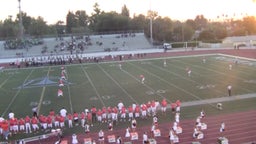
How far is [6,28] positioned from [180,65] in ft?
190

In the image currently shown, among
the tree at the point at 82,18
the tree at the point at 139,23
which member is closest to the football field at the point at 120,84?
the tree at the point at 139,23

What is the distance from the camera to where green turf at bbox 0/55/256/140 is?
81.5ft

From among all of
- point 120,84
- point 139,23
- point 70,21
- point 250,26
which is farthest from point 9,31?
point 120,84

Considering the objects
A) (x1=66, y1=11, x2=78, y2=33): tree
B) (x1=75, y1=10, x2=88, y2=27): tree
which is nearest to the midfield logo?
(x1=66, y1=11, x2=78, y2=33): tree

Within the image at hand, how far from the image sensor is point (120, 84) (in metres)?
31.2

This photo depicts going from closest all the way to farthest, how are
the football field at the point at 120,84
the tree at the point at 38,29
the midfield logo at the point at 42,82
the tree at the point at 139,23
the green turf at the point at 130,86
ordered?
1. the green turf at the point at 130,86
2. the football field at the point at 120,84
3. the midfield logo at the point at 42,82
4. the tree at the point at 139,23
5. the tree at the point at 38,29

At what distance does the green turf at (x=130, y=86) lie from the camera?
81.5 feet

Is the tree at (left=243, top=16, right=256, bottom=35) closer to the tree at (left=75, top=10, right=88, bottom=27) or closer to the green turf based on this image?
the tree at (left=75, top=10, right=88, bottom=27)

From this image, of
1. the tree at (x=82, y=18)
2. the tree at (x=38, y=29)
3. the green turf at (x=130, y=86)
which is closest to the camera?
the green turf at (x=130, y=86)

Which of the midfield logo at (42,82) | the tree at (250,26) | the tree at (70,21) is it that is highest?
the tree at (70,21)

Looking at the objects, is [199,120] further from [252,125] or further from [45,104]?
[45,104]

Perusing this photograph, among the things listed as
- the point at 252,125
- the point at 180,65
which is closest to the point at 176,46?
the point at 180,65

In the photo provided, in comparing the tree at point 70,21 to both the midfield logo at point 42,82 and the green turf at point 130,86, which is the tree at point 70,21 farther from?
the midfield logo at point 42,82

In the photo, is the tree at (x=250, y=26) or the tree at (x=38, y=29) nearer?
the tree at (x=38, y=29)
